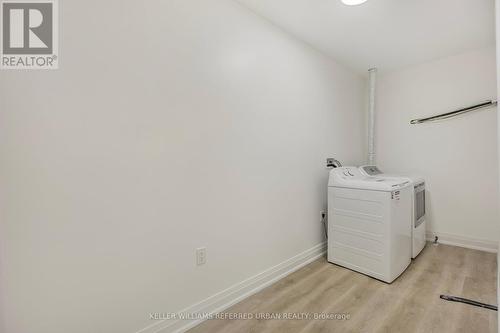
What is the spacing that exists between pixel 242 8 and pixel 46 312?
223cm

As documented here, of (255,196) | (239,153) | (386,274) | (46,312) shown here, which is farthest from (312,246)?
(46,312)

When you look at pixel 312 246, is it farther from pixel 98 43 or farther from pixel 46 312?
pixel 98 43

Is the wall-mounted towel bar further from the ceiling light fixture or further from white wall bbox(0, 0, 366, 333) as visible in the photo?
white wall bbox(0, 0, 366, 333)

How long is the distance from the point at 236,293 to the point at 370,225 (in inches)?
51.2

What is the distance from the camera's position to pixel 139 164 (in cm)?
132

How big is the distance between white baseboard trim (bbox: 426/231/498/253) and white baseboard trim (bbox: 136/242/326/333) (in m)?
1.71

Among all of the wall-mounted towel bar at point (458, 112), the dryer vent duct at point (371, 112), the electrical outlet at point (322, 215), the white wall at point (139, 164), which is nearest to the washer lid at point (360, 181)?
the electrical outlet at point (322, 215)

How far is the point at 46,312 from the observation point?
1057 millimetres

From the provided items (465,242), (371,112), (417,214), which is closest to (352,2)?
(371,112)

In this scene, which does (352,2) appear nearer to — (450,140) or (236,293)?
(450,140)

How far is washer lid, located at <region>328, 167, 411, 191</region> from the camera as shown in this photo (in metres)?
2.06

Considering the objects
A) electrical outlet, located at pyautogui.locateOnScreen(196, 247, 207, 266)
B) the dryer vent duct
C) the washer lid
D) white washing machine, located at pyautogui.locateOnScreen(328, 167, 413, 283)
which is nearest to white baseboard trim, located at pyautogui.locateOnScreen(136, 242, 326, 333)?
electrical outlet, located at pyautogui.locateOnScreen(196, 247, 207, 266)

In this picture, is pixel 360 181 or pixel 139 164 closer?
pixel 139 164

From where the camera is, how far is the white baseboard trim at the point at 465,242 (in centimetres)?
263
